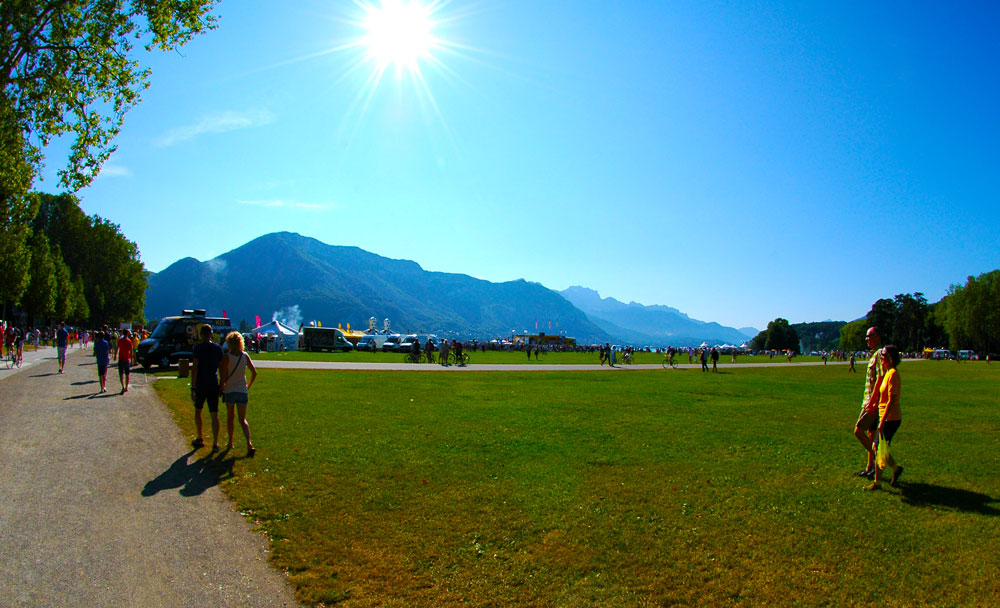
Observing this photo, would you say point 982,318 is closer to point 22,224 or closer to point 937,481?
point 937,481

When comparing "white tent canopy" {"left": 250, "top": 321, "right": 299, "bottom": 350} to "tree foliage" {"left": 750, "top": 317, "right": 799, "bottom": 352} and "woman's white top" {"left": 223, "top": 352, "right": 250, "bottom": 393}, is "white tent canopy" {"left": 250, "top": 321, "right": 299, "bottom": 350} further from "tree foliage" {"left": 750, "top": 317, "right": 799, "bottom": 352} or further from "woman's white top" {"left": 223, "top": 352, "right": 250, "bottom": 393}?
"tree foliage" {"left": 750, "top": 317, "right": 799, "bottom": 352}

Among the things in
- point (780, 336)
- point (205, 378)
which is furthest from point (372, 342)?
point (780, 336)

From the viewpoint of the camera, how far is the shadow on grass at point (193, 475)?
7.04 meters

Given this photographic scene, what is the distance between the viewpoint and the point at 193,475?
7.67 meters

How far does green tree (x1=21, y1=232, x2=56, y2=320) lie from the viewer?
5722 centimetres

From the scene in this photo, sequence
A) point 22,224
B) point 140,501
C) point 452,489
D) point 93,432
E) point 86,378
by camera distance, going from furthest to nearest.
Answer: point 22,224 < point 86,378 < point 93,432 < point 452,489 < point 140,501

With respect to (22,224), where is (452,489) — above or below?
below

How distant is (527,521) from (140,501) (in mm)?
4574

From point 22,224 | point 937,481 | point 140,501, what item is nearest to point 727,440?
point 937,481

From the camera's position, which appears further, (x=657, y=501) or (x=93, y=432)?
(x=93, y=432)

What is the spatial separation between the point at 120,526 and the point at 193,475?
2004mm

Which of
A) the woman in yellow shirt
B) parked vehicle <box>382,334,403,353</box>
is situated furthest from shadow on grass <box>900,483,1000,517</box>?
parked vehicle <box>382,334,403,353</box>

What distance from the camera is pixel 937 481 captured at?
7.46 metres

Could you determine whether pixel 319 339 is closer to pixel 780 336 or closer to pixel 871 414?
pixel 871 414
